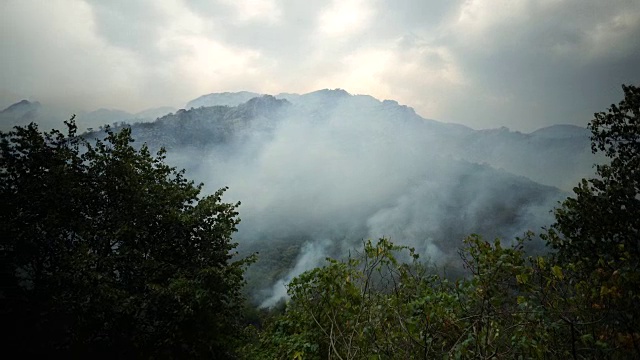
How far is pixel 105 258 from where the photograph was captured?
1265 centimetres

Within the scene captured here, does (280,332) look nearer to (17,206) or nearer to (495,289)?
(495,289)

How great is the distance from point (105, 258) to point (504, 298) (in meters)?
13.9

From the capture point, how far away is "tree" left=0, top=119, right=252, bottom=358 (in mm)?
12094

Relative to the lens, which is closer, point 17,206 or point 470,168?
point 17,206

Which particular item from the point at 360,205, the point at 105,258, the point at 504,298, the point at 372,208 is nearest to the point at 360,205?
the point at 360,205

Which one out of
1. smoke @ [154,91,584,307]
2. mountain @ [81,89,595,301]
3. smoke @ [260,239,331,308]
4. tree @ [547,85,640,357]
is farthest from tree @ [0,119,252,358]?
mountain @ [81,89,595,301]

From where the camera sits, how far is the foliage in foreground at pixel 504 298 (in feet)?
11.3

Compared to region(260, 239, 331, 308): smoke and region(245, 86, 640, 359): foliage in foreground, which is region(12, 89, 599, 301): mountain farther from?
region(245, 86, 640, 359): foliage in foreground

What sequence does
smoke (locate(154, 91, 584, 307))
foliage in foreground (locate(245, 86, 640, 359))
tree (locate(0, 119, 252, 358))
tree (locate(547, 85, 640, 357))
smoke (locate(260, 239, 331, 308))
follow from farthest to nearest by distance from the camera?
smoke (locate(154, 91, 584, 307))
smoke (locate(260, 239, 331, 308))
tree (locate(0, 119, 252, 358))
tree (locate(547, 85, 640, 357))
foliage in foreground (locate(245, 86, 640, 359))

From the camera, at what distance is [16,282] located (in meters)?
12.7

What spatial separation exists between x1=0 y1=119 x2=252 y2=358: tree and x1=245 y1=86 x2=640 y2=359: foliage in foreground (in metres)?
5.35

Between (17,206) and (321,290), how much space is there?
48.2 feet

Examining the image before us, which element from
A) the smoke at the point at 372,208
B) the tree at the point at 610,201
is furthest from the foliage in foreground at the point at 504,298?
the smoke at the point at 372,208

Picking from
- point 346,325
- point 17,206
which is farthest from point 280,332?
point 17,206
